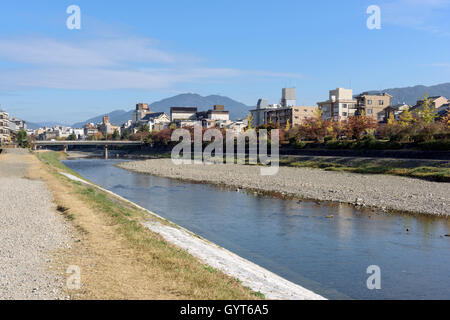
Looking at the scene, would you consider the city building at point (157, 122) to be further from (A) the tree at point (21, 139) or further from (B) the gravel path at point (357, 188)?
(B) the gravel path at point (357, 188)

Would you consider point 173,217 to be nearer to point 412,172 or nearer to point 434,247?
point 434,247

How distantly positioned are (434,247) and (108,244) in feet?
38.0

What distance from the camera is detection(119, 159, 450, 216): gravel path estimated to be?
2325 cm

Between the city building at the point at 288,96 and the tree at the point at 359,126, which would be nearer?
the tree at the point at 359,126

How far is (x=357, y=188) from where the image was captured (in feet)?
96.2

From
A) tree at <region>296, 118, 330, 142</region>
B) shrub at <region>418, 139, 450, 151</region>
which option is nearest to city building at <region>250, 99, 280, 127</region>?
tree at <region>296, 118, 330, 142</region>

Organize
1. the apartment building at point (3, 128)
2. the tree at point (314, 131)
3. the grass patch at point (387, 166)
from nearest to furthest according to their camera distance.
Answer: the grass patch at point (387, 166) < the tree at point (314, 131) < the apartment building at point (3, 128)

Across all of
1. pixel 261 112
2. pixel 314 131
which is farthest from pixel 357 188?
pixel 261 112

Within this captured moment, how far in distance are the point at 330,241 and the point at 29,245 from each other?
10.7 m

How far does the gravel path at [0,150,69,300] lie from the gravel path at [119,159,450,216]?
1719cm

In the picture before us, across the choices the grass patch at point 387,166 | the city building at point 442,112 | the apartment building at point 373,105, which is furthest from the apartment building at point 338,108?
the grass patch at point 387,166

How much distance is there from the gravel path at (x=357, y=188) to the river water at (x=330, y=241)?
226cm

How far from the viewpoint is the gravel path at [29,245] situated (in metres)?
7.15
